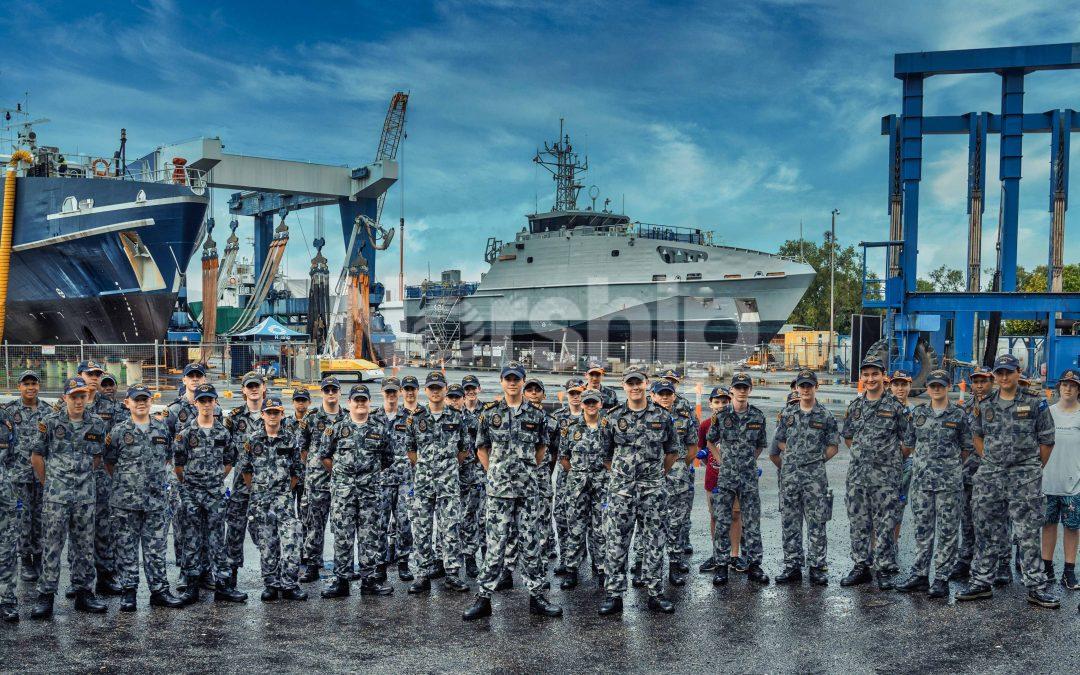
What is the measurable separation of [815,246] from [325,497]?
7066cm

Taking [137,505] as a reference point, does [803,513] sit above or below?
below

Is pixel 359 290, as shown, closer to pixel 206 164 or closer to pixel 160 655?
pixel 206 164

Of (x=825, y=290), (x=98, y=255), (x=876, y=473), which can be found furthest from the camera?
(x=825, y=290)

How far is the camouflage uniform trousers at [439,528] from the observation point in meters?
6.27

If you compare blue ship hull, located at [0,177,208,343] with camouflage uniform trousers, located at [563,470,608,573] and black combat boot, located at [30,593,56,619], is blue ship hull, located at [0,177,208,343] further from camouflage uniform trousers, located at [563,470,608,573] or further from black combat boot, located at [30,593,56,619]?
camouflage uniform trousers, located at [563,470,608,573]

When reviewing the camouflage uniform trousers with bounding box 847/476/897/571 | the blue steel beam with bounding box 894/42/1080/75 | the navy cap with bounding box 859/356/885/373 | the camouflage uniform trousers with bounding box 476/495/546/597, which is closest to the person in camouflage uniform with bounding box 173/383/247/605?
the camouflage uniform trousers with bounding box 476/495/546/597

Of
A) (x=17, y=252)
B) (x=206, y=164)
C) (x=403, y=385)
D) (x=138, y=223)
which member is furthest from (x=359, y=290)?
(x=403, y=385)

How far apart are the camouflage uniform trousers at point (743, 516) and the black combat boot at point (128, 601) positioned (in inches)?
172

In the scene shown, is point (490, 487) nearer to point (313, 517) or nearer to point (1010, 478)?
point (313, 517)

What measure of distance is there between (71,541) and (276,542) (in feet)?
4.61

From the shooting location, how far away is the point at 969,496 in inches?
255

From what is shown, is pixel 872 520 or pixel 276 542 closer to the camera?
pixel 276 542

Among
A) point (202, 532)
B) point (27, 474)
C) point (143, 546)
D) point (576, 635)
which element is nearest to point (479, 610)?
point (576, 635)

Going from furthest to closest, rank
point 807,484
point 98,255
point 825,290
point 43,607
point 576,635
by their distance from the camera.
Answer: point 825,290 < point 98,255 < point 807,484 < point 43,607 < point 576,635
